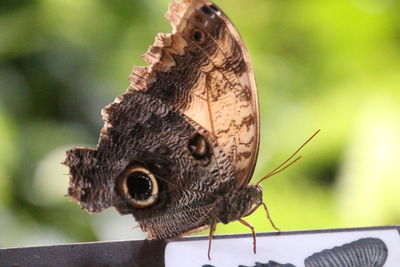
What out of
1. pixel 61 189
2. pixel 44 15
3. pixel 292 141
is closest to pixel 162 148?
pixel 61 189

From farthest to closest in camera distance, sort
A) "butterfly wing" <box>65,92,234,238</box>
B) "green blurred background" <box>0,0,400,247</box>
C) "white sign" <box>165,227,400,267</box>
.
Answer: "green blurred background" <box>0,0,400,247</box> → "butterfly wing" <box>65,92,234,238</box> → "white sign" <box>165,227,400,267</box>

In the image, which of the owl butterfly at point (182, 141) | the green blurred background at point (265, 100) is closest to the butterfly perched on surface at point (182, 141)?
the owl butterfly at point (182, 141)

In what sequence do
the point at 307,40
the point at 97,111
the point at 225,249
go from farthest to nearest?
the point at 307,40, the point at 97,111, the point at 225,249

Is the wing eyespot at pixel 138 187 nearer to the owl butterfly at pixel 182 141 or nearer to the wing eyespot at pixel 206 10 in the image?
the owl butterfly at pixel 182 141

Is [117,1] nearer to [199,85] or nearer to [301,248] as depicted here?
[199,85]

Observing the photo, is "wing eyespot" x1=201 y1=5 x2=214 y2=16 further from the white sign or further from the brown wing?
the white sign

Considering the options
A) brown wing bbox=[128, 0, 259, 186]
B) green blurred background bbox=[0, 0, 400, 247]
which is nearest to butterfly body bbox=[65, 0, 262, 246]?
brown wing bbox=[128, 0, 259, 186]

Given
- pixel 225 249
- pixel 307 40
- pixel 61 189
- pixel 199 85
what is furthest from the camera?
pixel 307 40

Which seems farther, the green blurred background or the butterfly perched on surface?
the green blurred background
